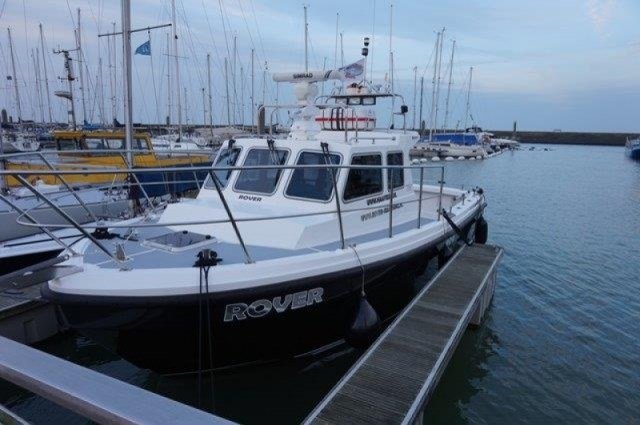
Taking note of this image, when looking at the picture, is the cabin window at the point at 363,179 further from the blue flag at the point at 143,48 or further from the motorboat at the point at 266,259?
the blue flag at the point at 143,48

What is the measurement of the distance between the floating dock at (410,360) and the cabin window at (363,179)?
157 centimetres

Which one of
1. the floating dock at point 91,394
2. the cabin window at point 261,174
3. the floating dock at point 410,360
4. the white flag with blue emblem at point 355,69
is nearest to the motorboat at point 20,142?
the white flag with blue emblem at point 355,69

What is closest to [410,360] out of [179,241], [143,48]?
[179,241]

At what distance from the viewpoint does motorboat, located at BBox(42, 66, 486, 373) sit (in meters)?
3.91

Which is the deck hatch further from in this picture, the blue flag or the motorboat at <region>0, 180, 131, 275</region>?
the blue flag

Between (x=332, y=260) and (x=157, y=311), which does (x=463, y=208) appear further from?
(x=157, y=311)

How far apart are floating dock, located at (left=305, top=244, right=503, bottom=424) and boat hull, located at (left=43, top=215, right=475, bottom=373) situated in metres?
0.61

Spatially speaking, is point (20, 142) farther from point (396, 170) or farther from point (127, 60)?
point (396, 170)

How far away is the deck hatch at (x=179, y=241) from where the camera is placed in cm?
468

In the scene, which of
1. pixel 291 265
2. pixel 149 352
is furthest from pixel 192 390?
pixel 291 265

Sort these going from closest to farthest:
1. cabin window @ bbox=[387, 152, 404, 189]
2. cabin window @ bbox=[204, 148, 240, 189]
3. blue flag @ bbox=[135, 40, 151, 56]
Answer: cabin window @ bbox=[204, 148, 240, 189]
cabin window @ bbox=[387, 152, 404, 189]
blue flag @ bbox=[135, 40, 151, 56]

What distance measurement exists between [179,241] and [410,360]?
2.66 metres

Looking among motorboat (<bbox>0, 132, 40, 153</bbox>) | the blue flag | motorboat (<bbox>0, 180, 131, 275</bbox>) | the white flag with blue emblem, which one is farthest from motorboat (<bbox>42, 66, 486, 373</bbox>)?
motorboat (<bbox>0, 132, 40, 153</bbox>)

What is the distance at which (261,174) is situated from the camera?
603cm
